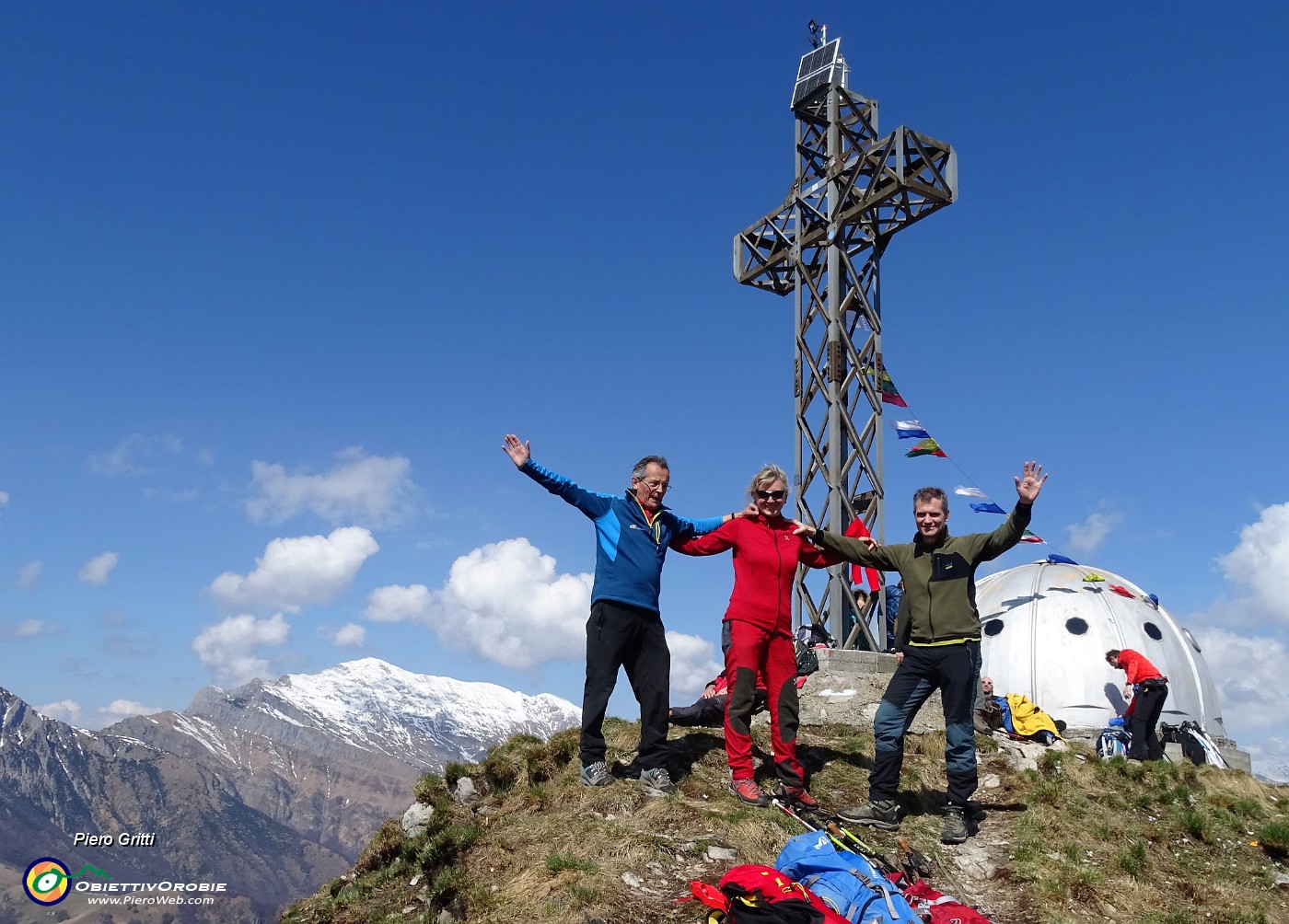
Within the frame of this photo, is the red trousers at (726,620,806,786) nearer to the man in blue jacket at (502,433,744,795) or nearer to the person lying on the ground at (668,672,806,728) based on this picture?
the man in blue jacket at (502,433,744,795)

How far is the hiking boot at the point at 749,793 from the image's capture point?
697 cm

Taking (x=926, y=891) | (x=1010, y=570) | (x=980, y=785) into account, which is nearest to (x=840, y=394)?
(x=980, y=785)

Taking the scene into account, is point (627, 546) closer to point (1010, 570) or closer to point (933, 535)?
point (933, 535)

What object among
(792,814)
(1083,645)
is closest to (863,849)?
(792,814)

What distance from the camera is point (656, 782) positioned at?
23.5ft

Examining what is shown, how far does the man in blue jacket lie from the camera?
23.6 feet

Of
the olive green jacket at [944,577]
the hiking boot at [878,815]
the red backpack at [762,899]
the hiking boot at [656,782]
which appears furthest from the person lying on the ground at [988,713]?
the red backpack at [762,899]

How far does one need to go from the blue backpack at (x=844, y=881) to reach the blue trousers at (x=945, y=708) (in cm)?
162

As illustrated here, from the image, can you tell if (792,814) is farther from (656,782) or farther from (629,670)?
(629,670)

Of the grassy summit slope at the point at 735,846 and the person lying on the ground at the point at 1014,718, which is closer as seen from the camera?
the grassy summit slope at the point at 735,846

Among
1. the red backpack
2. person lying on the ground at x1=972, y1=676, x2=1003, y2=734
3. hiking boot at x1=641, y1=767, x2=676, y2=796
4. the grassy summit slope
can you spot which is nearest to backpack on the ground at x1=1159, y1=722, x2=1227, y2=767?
person lying on the ground at x1=972, y1=676, x2=1003, y2=734

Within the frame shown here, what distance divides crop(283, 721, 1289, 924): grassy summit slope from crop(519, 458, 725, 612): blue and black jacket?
64.0 inches

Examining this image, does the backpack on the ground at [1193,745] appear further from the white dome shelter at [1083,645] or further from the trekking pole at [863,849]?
the trekking pole at [863,849]

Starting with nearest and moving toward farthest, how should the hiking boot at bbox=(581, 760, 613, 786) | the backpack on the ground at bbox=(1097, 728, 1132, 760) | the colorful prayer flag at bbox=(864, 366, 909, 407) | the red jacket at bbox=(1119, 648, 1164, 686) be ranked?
the hiking boot at bbox=(581, 760, 613, 786) < the red jacket at bbox=(1119, 648, 1164, 686) < the backpack on the ground at bbox=(1097, 728, 1132, 760) < the colorful prayer flag at bbox=(864, 366, 909, 407)
